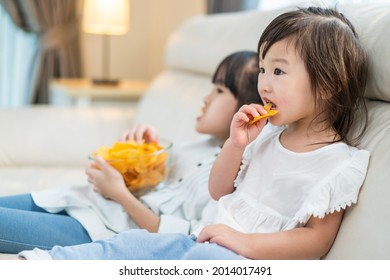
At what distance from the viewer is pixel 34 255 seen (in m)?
0.85

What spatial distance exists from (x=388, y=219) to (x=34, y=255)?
0.53 metres

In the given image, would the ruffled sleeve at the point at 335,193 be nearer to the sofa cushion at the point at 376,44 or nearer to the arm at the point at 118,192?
the sofa cushion at the point at 376,44

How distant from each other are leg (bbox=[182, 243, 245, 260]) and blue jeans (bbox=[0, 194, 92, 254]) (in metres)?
0.35

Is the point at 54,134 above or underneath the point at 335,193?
underneath

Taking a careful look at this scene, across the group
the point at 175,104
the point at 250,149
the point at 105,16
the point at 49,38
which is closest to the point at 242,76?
the point at 250,149

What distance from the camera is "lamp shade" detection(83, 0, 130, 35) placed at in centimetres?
271

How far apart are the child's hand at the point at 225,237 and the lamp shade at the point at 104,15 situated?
199cm

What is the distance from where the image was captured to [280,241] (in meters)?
0.89

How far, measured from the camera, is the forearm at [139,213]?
1157 millimetres

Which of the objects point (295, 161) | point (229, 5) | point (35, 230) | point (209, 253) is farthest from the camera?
point (229, 5)

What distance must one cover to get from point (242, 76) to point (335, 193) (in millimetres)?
462

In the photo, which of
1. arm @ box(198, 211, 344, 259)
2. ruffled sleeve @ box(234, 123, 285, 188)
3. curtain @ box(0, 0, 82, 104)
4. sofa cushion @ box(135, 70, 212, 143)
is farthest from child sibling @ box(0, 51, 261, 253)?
curtain @ box(0, 0, 82, 104)

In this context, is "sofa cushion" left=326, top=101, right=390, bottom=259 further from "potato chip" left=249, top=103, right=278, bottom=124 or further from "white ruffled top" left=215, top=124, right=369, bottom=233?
"potato chip" left=249, top=103, right=278, bottom=124

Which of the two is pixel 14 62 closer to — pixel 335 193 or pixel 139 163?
pixel 139 163
